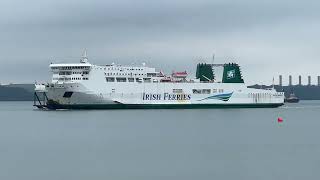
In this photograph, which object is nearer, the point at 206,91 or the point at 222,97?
the point at 206,91

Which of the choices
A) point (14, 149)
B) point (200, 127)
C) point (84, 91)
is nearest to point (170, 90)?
point (84, 91)

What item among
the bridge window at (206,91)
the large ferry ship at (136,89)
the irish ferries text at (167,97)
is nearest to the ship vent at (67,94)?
the large ferry ship at (136,89)

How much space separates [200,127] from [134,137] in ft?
35.5

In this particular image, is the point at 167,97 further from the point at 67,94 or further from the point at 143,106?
the point at 67,94

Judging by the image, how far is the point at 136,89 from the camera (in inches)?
3211

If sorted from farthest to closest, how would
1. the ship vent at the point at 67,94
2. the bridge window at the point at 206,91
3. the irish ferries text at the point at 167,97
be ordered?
the bridge window at the point at 206,91 → the irish ferries text at the point at 167,97 → the ship vent at the point at 67,94

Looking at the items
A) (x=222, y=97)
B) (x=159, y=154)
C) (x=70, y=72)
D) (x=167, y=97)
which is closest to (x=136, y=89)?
(x=167, y=97)

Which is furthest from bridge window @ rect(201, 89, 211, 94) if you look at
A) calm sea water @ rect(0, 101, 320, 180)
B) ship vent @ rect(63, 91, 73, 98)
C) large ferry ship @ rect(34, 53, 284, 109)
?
calm sea water @ rect(0, 101, 320, 180)

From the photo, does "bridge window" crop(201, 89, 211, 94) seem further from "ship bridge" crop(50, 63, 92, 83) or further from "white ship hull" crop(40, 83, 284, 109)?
"ship bridge" crop(50, 63, 92, 83)

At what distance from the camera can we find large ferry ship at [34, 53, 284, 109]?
77.9 m

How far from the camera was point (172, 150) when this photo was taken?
34.2 metres

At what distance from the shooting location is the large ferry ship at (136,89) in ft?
256

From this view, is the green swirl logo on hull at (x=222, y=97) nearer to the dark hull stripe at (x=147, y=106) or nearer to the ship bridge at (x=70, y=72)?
the dark hull stripe at (x=147, y=106)

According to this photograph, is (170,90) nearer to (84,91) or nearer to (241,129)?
(84,91)
